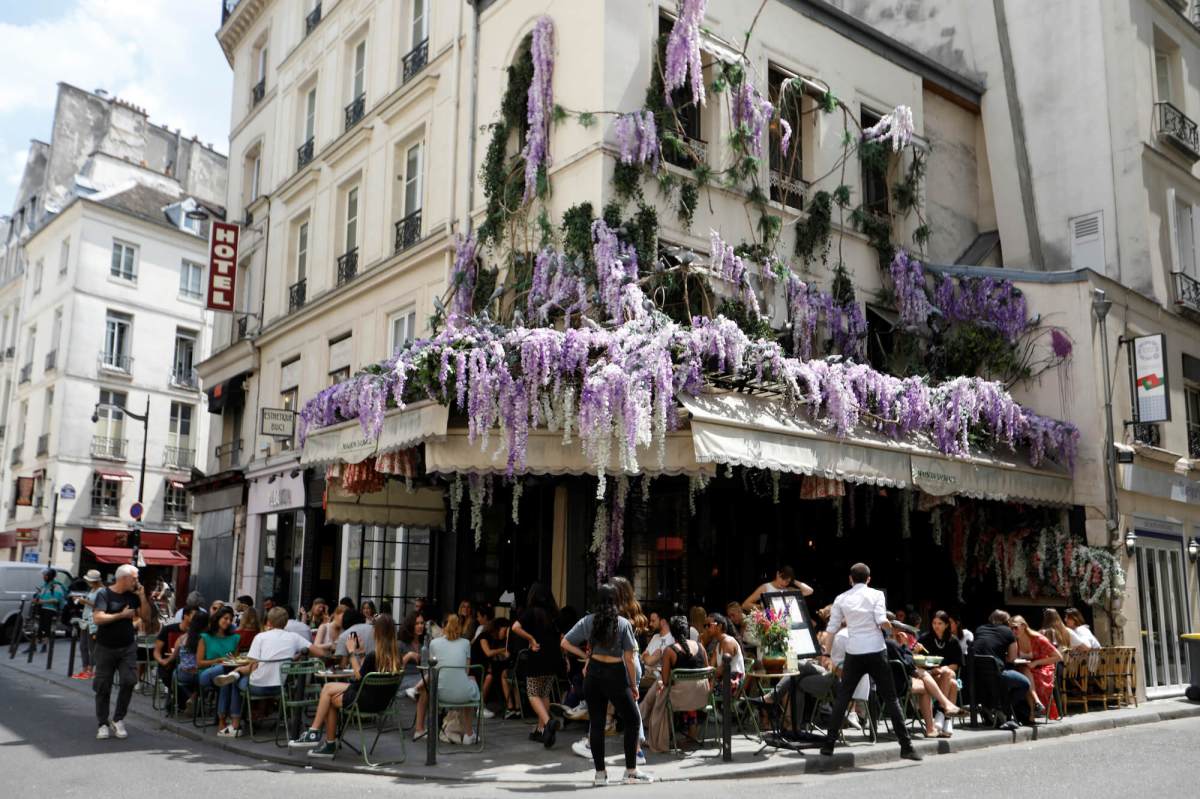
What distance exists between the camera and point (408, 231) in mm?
17281

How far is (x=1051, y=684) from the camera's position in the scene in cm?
1224

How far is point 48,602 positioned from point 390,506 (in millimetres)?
9559

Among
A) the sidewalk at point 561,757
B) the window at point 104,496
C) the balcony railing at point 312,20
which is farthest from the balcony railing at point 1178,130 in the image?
the window at point 104,496

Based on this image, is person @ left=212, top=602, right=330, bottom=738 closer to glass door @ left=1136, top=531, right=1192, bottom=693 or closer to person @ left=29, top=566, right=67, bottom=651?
person @ left=29, top=566, right=67, bottom=651

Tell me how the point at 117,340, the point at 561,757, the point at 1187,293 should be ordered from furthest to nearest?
1. the point at 117,340
2. the point at 1187,293
3. the point at 561,757

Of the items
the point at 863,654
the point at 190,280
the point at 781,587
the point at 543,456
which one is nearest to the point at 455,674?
the point at 543,456

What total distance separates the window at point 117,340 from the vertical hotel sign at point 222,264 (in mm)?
16756

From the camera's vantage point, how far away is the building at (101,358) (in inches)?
1398

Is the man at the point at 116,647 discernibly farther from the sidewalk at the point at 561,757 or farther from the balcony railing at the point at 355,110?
the balcony railing at the point at 355,110

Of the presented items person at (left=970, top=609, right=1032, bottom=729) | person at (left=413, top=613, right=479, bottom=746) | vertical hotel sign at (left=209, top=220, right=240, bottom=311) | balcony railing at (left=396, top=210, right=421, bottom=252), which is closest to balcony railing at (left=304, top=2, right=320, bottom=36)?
vertical hotel sign at (left=209, top=220, right=240, bottom=311)

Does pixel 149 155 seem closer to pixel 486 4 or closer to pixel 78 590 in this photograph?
pixel 78 590

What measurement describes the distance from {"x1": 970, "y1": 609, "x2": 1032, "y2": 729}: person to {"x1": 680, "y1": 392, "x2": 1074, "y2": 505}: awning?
2.00m

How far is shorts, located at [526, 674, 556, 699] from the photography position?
1055 centimetres

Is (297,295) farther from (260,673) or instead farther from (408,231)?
(260,673)
